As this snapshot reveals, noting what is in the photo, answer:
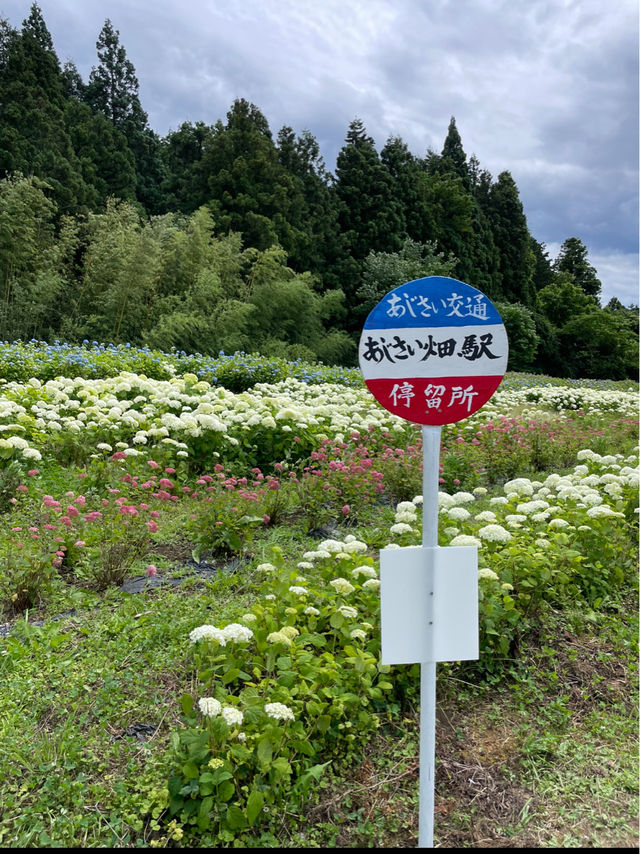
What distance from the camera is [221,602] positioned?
9.75ft

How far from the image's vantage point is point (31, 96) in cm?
2025

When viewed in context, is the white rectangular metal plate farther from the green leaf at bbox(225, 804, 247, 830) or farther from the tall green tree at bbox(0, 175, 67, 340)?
the tall green tree at bbox(0, 175, 67, 340)

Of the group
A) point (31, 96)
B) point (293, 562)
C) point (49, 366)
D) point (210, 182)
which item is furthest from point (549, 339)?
point (293, 562)

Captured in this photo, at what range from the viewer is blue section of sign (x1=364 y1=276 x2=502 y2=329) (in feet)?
5.52

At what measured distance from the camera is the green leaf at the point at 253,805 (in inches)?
64.7

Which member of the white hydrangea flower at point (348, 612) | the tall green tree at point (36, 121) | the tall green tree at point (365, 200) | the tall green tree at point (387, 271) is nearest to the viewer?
the white hydrangea flower at point (348, 612)

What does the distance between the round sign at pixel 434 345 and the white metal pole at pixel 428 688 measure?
0.11 meters

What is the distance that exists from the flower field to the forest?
831cm

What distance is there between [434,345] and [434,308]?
0.10 meters

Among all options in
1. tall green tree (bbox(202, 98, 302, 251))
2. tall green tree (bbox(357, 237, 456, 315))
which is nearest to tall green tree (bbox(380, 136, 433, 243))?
tall green tree (bbox(357, 237, 456, 315))

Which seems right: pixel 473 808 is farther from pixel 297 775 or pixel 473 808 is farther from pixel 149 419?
pixel 149 419

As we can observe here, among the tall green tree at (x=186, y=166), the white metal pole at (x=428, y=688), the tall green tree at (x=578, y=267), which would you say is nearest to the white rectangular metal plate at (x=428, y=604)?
the white metal pole at (x=428, y=688)

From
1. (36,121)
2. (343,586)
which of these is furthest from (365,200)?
(343,586)

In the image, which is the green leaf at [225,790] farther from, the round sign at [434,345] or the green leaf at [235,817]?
the round sign at [434,345]
